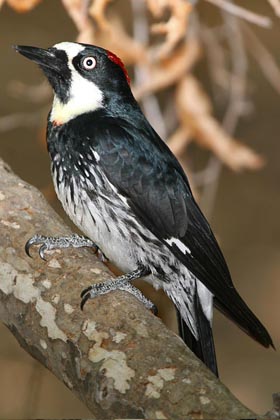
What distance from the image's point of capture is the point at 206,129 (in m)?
2.89

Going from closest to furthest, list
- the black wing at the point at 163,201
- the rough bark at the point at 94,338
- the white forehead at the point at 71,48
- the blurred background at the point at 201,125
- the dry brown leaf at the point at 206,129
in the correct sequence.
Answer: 1. the rough bark at the point at 94,338
2. the black wing at the point at 163,201
3. the white forehead at the point at 71,48
4. the dry brown leaf at the point at 206,129
5. the blurred background at the point at 201,125

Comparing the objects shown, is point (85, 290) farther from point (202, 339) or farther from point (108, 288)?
point (202, 339)

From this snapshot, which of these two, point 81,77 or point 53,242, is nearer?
point 53,242

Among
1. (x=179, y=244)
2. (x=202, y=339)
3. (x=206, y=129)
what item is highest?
(x=206, y=129)

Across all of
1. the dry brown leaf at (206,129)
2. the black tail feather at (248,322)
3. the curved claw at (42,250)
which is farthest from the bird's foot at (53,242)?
the dry brown leaf at (206,129)

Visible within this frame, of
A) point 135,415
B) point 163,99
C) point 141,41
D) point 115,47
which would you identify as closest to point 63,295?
point 135,415

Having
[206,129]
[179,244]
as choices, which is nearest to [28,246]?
[179,244]

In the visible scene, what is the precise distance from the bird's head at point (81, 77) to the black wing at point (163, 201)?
12cm

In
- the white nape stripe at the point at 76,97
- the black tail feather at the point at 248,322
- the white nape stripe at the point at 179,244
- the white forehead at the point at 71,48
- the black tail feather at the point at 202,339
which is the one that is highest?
the white forehead at the point at 71,48

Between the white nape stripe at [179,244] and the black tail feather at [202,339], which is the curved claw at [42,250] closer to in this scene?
the white nape stripe at [179,244]

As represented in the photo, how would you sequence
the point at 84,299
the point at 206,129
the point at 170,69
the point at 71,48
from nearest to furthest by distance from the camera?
1. the point at 84,299
2. the point at 71,48
3. the point at 206,129
4. the point at 170,69

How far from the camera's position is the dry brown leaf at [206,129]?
2.85 meters

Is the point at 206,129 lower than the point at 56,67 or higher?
lower

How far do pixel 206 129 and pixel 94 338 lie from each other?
4.26 ft
